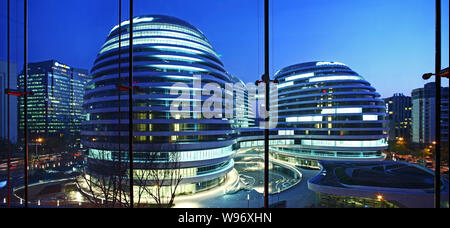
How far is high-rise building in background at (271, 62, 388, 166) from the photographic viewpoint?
3734 centimetres

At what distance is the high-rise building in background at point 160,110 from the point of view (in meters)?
23.0

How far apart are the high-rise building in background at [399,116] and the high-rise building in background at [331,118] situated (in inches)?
928

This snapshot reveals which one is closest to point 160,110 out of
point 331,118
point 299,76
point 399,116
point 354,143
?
point 299,76

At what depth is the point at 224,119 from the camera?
27.5m

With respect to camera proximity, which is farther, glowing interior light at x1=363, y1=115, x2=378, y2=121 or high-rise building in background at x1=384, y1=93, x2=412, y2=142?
high-rise building in background at x1=384, y1=93, x2=412, y2=142

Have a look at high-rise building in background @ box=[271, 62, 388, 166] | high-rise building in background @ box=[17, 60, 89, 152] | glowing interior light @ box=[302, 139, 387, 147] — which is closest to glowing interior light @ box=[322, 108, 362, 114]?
high-rise building in background @ box=[271, 62, 388, 166]

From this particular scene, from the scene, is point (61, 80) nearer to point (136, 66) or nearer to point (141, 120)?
point (136, 66)

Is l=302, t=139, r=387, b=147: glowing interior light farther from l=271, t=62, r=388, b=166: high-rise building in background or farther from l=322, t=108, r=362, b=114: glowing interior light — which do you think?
l=322, t=108, r=362, b=114: glowing interior light

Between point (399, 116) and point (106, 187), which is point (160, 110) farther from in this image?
point (399, 116)

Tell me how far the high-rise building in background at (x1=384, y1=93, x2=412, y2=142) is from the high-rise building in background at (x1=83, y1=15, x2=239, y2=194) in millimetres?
59681

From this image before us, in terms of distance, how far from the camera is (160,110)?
77.1 feet

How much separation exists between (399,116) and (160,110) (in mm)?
77899
